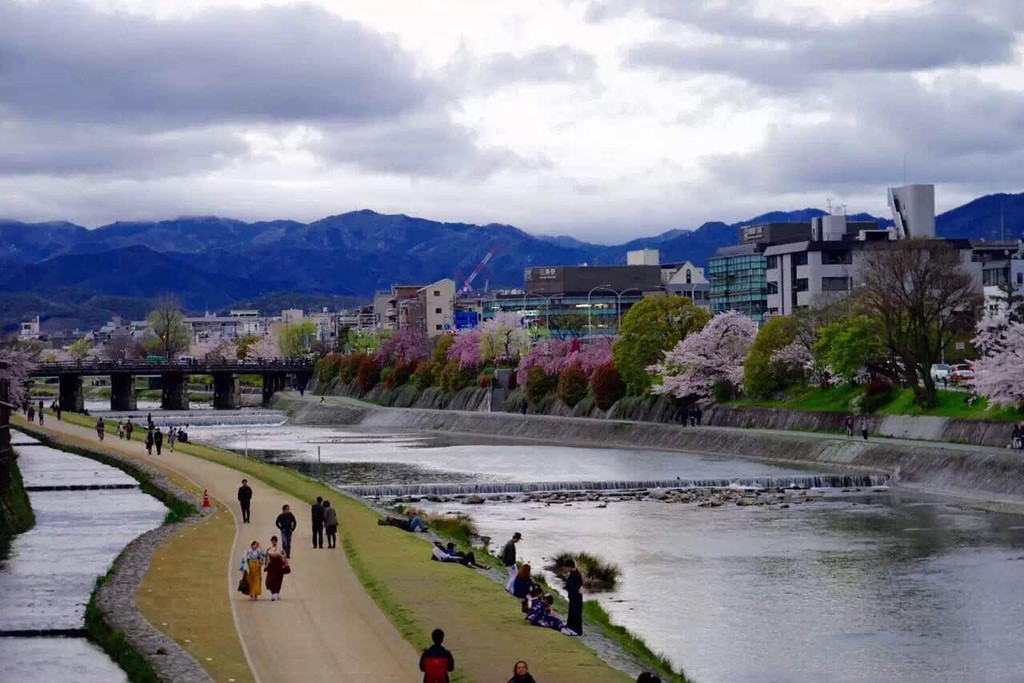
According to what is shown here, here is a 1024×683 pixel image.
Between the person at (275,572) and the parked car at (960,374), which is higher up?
the parked car at (960,374)

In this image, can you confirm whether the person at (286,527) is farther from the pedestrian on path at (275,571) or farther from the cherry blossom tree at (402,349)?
the cherry blossom tree at (402,349)

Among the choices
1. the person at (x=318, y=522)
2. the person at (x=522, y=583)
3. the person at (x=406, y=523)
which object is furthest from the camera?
the person at (x=406, y=523)

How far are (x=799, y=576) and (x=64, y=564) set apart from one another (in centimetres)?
2333

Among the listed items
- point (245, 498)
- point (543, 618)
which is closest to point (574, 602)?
point (543, 618)

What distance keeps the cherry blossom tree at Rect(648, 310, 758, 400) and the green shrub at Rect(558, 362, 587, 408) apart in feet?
48.0

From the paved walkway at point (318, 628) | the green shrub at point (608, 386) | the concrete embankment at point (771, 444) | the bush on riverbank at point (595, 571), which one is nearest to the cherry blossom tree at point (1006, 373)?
the concrete embankment at point (771, 444)

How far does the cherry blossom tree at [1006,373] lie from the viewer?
238 feet

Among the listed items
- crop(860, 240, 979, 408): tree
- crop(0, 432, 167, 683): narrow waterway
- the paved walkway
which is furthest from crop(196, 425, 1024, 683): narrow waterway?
crop(0, 432, 167, 683): narrow waterway

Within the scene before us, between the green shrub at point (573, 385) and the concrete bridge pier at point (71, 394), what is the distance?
77.6 m

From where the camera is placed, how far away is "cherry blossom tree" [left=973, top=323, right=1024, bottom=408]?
7262 cm

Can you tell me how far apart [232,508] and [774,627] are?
86.0 feet

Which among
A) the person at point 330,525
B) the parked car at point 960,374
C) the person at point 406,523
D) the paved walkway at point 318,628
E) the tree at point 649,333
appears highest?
the tree at point 649,333

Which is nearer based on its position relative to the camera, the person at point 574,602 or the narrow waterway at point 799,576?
the person at point 574,602

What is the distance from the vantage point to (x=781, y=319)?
106250 millimetres
